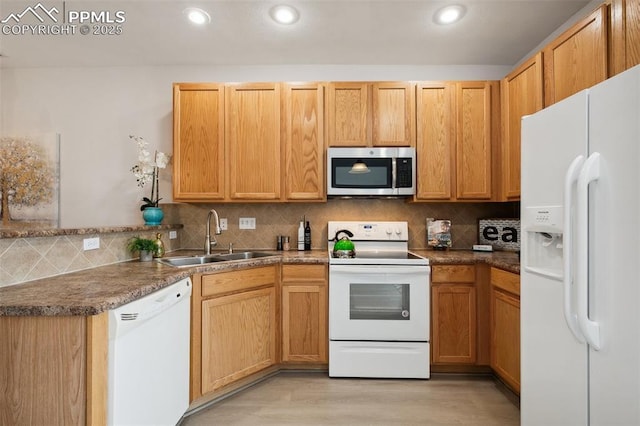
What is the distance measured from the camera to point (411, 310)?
2.36 meters

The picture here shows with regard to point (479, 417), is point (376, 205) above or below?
above

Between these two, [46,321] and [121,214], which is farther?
[121,214]

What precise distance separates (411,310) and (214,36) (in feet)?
8.62

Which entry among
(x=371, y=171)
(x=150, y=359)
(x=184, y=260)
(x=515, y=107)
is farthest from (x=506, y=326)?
(x=184, y=260)

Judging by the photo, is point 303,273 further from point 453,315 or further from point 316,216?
point 453,315

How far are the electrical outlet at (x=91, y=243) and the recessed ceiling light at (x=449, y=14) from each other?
2695 mm

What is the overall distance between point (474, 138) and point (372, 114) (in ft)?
2.90

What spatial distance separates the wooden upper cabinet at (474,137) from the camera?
2672 millimetres

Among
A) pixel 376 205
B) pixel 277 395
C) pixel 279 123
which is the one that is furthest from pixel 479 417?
pixel 279 123

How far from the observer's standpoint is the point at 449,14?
87.8 inches

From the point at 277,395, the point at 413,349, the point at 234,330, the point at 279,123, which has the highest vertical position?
the point at 279,123

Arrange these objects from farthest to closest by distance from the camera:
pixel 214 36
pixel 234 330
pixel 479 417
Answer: pixel 214 36, pixel 234 330, pixel 479 417

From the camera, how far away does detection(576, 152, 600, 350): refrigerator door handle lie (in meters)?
1.06

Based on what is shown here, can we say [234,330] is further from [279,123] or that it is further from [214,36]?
[214,36]
